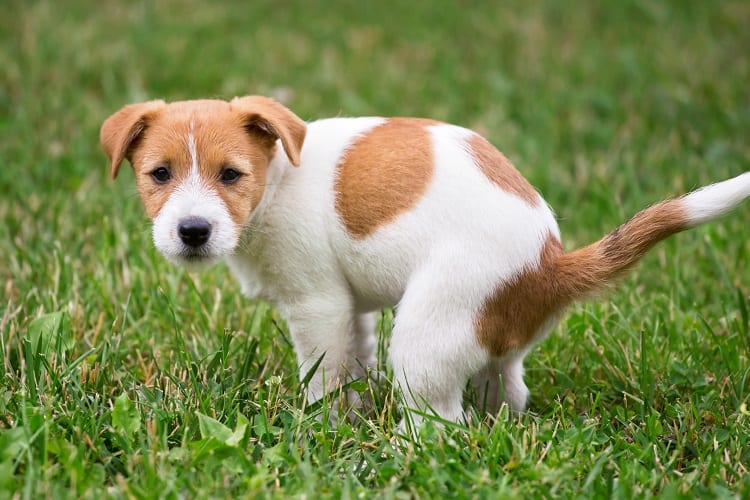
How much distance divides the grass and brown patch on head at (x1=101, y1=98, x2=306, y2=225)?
2.23 ft

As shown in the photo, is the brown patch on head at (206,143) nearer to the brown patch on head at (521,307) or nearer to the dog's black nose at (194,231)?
the dog's black nose at (194,231)

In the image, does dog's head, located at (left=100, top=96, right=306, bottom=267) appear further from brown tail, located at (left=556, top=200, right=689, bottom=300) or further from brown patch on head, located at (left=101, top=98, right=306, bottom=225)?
brown tail, located at (left=556, top=200, right=689, bottom=300)

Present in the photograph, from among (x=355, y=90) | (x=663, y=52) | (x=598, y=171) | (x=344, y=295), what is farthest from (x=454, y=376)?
(x=663, y=52)

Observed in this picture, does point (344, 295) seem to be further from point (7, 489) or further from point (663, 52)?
point (663, 52)

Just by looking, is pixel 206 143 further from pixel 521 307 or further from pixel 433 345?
pixel 521 307

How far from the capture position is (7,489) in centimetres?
287

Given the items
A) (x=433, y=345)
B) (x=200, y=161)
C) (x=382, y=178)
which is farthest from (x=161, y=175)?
(x=433, y=345)

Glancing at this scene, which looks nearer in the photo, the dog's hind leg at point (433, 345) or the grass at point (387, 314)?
the grass at point (387, 314)

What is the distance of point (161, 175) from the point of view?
3441 millimetres

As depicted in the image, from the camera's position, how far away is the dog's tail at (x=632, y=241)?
324 centimetres

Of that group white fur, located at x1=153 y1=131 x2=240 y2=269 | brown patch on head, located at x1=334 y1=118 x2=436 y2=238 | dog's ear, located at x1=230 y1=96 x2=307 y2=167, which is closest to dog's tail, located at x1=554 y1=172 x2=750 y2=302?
brown patch on head, located at x1=334 y1=118 x2=436 y2=238

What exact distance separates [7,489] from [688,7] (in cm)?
834

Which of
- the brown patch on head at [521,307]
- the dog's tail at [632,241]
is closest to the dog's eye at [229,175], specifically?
the brown patch on head at [521,307]

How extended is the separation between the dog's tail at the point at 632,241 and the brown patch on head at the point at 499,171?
0.27m
